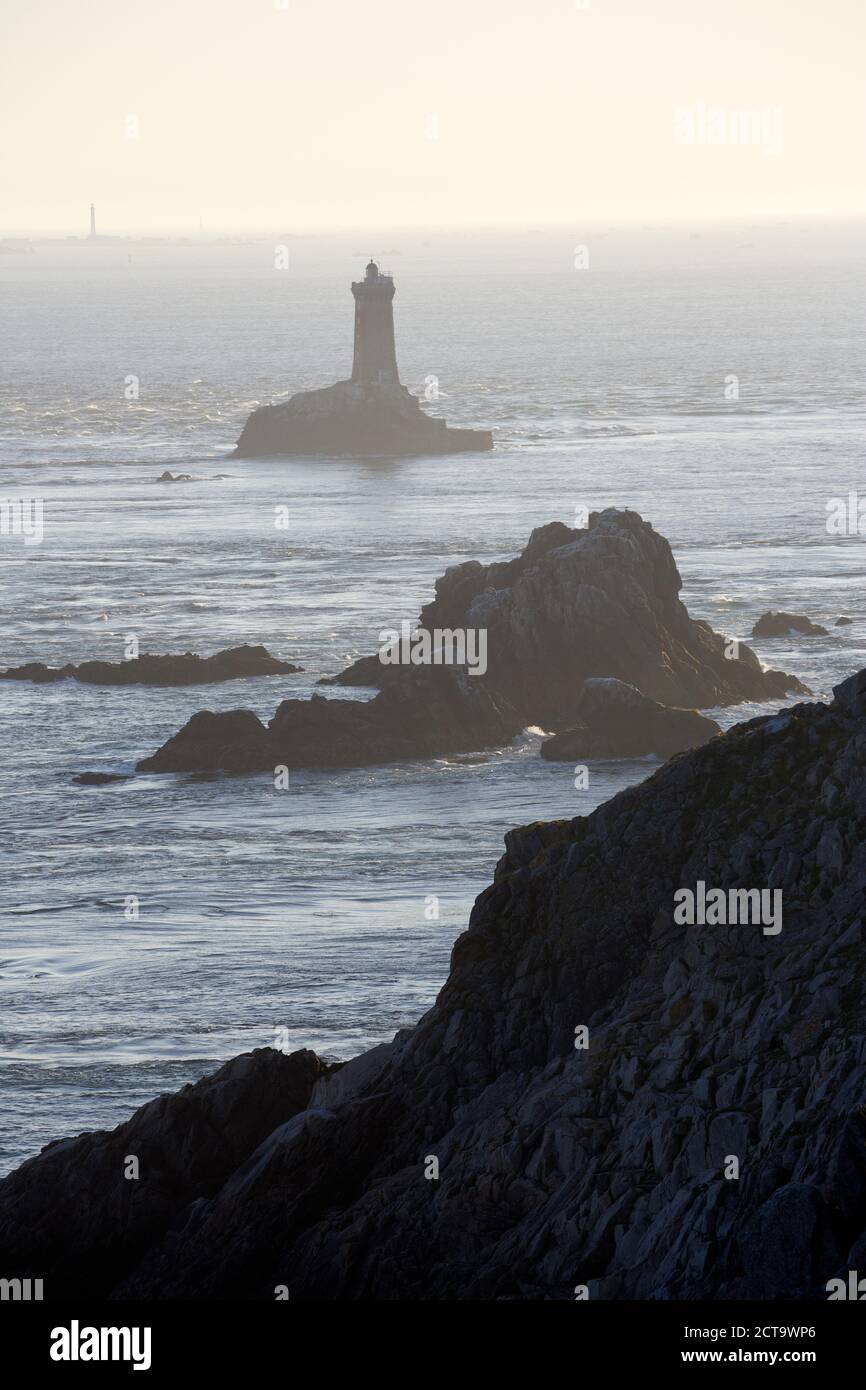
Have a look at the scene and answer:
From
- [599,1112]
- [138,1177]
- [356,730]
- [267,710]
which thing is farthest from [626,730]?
[599,1112]

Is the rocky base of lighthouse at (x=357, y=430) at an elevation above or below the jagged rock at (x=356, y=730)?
above

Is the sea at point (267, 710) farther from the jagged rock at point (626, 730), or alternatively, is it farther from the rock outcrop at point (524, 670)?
the rock outcrop at point (524, 670)

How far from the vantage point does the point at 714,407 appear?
182 metres

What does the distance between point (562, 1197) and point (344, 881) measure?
98.2 ft

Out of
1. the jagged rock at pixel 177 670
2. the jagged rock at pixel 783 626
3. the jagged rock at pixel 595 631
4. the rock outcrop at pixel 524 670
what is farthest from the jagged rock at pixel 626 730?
the jagged rock at pixel 783 626

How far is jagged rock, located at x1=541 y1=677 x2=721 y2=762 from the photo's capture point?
66.3 m

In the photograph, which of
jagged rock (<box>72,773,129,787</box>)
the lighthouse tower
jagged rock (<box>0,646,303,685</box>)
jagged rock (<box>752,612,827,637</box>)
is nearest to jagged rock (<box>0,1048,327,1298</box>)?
jagged rock (<box>72,773,129,787</box>)

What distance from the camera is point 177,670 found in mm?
78625

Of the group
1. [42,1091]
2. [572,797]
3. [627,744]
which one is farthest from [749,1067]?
[627,744]

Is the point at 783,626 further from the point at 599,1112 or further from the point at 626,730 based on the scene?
the point at 599,1112

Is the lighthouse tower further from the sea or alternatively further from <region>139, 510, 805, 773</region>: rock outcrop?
<region>139, 510, 805, 773</region>: rock outcrop

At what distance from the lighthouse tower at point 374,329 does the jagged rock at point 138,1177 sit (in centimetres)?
12274

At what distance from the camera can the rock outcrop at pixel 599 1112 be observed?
23.7m

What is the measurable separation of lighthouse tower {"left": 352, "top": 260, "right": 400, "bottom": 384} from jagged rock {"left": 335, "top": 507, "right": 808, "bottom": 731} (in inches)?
3134
